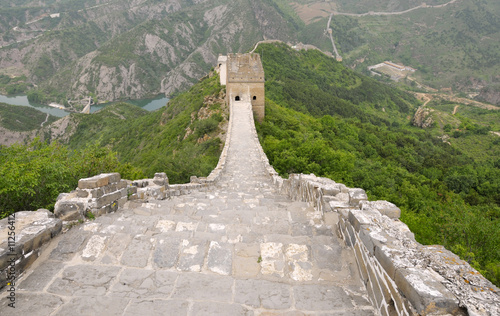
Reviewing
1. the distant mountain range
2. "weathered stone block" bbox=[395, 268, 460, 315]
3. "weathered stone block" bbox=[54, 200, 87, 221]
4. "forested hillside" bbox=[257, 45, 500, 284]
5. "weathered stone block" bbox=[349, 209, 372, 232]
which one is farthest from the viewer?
the distant mountain range

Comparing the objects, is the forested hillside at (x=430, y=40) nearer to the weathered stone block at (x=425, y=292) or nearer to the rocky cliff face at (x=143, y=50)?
the rocky cliff face at (x=143, y=50)

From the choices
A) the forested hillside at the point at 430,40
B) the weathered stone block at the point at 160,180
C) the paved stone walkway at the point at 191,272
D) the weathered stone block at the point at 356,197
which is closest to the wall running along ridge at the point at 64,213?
the paved stone walkway at the point at 191,272

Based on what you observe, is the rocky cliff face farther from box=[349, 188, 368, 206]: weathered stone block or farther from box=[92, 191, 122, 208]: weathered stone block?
box=[349, 188, 368, 206]: weathered stone block

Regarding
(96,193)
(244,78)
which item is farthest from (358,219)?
(244,78)

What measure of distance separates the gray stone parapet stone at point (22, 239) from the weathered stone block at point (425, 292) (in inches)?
162

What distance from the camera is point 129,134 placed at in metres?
50.3

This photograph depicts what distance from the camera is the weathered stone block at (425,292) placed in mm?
2211

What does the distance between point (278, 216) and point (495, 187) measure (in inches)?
1300

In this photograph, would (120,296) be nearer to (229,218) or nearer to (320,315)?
(320,315)

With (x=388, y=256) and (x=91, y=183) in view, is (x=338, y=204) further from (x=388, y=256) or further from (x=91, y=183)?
(x=91, y=183)

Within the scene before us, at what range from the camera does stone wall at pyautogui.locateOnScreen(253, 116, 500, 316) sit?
87.7 inches

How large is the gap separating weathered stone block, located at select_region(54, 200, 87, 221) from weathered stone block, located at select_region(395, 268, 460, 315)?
4611 millimetres

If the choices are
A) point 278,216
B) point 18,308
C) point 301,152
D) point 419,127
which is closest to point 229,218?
point 278,216

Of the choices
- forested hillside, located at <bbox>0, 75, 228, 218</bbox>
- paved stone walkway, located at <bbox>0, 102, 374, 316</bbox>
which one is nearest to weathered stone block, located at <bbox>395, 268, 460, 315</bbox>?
paved stone walkway, located at <bbox>0, 102, 374, 316</bbox>
